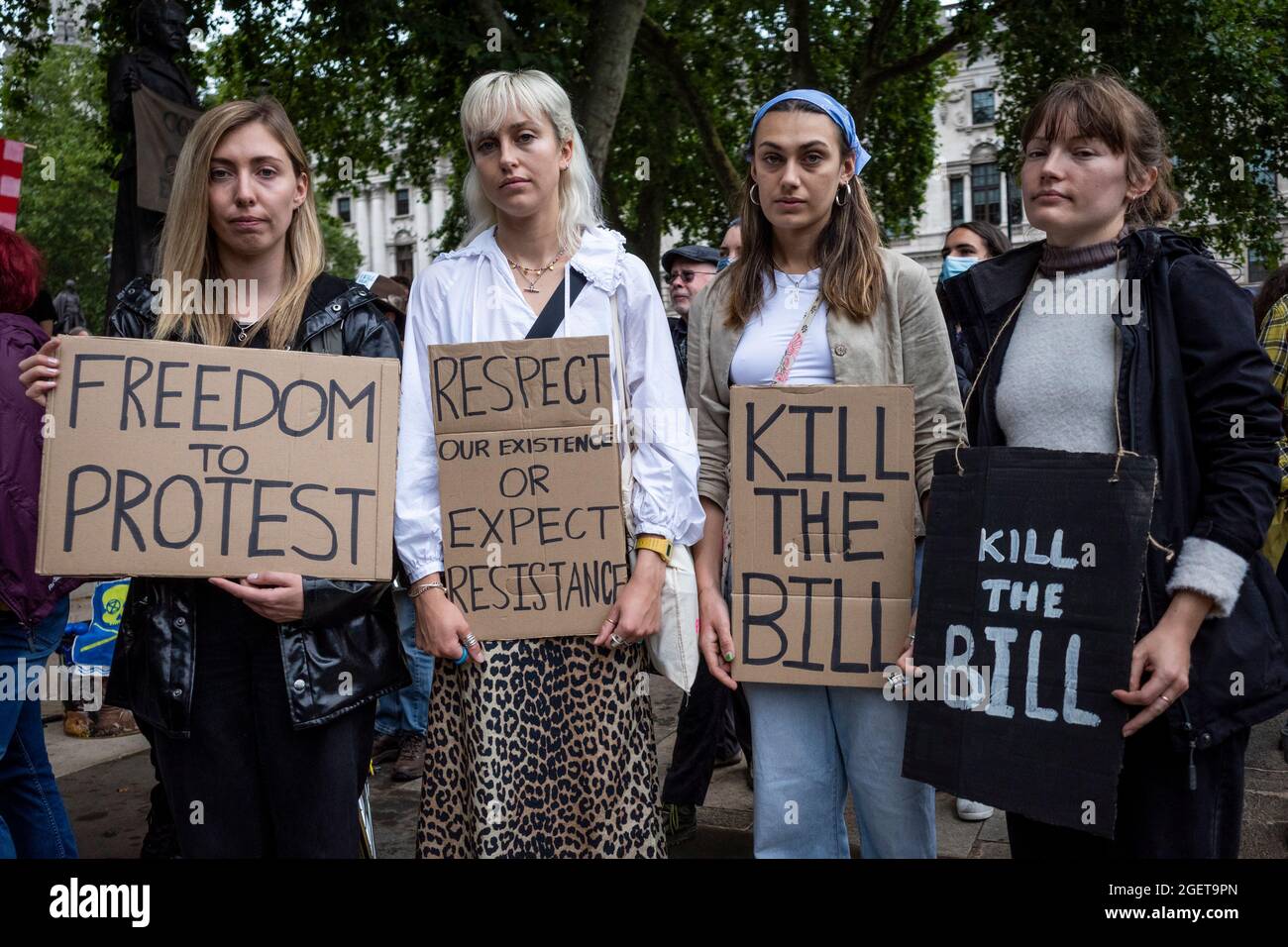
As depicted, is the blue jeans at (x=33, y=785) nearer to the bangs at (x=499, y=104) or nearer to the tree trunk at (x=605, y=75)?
the bangs at (x=499, y=104)

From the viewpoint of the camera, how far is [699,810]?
14.4ft

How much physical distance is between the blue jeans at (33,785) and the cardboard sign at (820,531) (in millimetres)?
1951

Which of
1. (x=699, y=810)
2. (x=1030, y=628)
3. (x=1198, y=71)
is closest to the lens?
(x=1030, y=628)

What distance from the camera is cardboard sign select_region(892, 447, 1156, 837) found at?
6.54ft

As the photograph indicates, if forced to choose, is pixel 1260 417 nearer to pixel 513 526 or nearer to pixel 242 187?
pixel 513 526

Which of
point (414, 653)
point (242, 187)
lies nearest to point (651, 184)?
point (414, 653)

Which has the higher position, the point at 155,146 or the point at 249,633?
the point at 155,146

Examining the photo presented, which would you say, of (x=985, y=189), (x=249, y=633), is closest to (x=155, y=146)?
(x=249, y=633)

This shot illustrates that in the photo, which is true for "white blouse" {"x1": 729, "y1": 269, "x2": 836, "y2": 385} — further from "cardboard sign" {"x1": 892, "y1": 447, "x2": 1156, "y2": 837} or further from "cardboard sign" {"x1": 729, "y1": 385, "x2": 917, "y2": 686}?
"cardboard sign" {"x1": 892, "y1": 447, "x2": 1156, "y2": 837}

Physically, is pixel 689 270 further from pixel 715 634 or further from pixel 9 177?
pixel 715 634

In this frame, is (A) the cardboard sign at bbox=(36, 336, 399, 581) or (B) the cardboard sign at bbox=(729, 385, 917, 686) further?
(B) the cardboard sign at bbox=(729, 385, 917, 686)

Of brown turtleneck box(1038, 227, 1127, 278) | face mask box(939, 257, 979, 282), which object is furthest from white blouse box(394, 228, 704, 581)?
face mask box(939, 257, 979, 282)

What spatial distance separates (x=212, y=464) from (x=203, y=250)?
1.58ft
